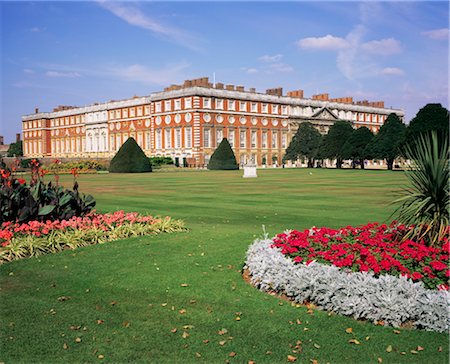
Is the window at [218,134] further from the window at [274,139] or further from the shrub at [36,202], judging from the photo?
the shrub at [36,202]

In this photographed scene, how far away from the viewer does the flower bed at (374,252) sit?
6309 millimetres

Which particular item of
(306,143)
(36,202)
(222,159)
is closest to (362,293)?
(36,202)

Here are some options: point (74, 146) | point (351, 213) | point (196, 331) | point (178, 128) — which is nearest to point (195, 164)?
point (178, 128)

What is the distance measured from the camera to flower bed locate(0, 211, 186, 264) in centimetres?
941

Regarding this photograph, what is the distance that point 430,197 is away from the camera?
291 inches

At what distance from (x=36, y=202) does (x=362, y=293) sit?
780 cm

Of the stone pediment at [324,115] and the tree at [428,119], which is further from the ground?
the stone pediment at [324,115]

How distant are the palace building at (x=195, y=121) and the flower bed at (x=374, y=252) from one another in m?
63.1

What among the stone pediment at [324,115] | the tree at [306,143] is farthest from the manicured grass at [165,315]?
the stone pediment at [324,115]

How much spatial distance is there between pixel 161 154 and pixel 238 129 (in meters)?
12.5

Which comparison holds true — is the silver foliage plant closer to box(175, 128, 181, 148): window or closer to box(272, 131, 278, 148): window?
box(175, 128, 181, 148): window

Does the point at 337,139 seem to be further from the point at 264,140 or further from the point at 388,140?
the point at 264,140

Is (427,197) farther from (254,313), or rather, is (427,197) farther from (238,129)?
(238,129)

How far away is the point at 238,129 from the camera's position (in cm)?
7856
